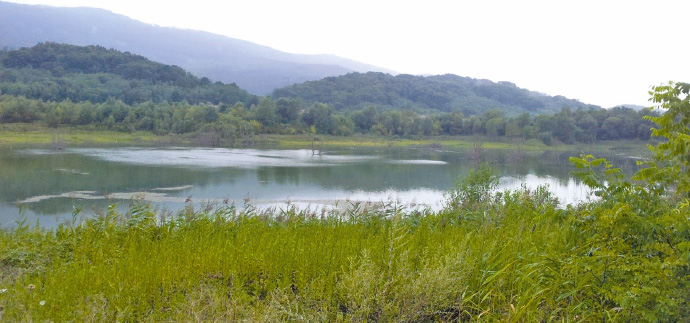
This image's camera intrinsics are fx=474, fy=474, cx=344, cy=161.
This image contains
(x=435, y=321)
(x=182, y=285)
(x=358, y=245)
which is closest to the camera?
(x=435, y=321)

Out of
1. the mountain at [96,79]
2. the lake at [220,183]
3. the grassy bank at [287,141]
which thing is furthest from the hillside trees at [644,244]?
the mountain at [96,79]

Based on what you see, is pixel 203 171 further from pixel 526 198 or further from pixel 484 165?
pixel 526 198

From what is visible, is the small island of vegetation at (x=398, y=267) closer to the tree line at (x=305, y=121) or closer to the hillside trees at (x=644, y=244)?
the hillside trees at (x=644, y=244)

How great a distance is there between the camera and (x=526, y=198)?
24.9 ft

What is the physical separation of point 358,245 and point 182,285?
55.0 inches

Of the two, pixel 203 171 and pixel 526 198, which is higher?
pixel 526 198

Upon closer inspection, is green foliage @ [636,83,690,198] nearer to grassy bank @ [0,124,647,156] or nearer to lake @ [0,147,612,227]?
lake @ [0,147,612,227]

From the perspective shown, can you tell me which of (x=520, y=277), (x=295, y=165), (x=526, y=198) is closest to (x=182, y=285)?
(x=520, y=277)

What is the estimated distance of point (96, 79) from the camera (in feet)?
308

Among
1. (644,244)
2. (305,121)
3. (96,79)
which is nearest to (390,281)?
(644,244)

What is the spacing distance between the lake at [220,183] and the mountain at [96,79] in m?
55.9

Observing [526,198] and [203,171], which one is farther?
[203,171]

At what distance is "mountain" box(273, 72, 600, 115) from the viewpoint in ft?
365

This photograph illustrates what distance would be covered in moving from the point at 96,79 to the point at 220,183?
280 ft
